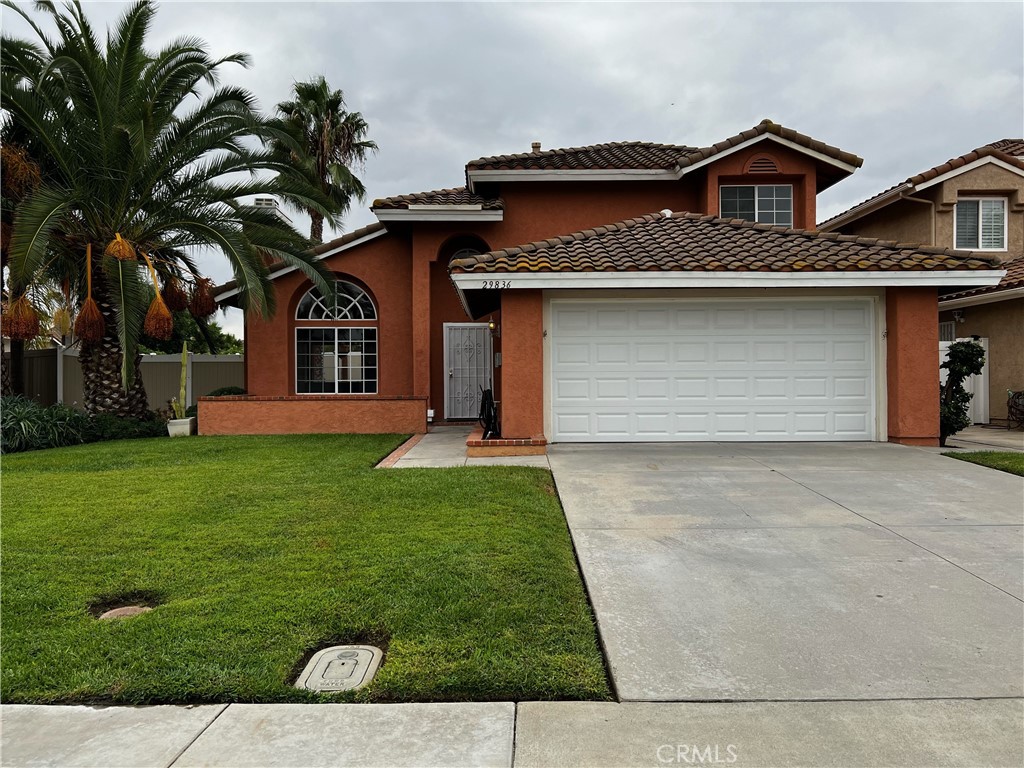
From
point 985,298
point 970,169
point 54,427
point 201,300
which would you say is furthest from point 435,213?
point 970,169

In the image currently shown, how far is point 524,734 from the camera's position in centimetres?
280

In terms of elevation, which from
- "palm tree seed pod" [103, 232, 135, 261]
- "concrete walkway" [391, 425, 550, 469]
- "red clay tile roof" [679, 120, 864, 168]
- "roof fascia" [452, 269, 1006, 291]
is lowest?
"concrete walkway" [391, 425, 550, 469]

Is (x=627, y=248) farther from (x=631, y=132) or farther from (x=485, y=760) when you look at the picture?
(x=631, y=132)

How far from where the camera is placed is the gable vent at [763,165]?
15406 millimetres

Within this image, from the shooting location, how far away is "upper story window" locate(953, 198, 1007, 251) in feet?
56.2

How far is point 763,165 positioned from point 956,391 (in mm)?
7055

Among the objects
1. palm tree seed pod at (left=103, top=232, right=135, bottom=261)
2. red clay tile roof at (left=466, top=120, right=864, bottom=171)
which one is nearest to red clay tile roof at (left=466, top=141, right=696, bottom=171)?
red clay tile roof at (left=466, top=120, right=864, bottom=171)

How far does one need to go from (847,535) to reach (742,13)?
9.44 meters

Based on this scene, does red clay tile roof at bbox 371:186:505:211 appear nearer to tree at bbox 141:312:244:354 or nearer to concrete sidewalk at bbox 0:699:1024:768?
concrete sidewalk at bbox 0:699:1024:768

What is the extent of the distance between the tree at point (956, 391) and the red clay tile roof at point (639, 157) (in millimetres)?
6157

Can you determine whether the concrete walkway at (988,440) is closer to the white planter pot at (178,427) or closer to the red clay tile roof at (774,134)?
the red clay tile roof at (774,134)

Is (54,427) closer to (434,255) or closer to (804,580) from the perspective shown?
(434,255)

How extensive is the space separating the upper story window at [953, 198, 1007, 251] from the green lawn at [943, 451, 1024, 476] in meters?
9.79

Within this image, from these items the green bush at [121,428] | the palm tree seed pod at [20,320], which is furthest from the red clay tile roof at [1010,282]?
the palm tree seed pod at [20,320]
